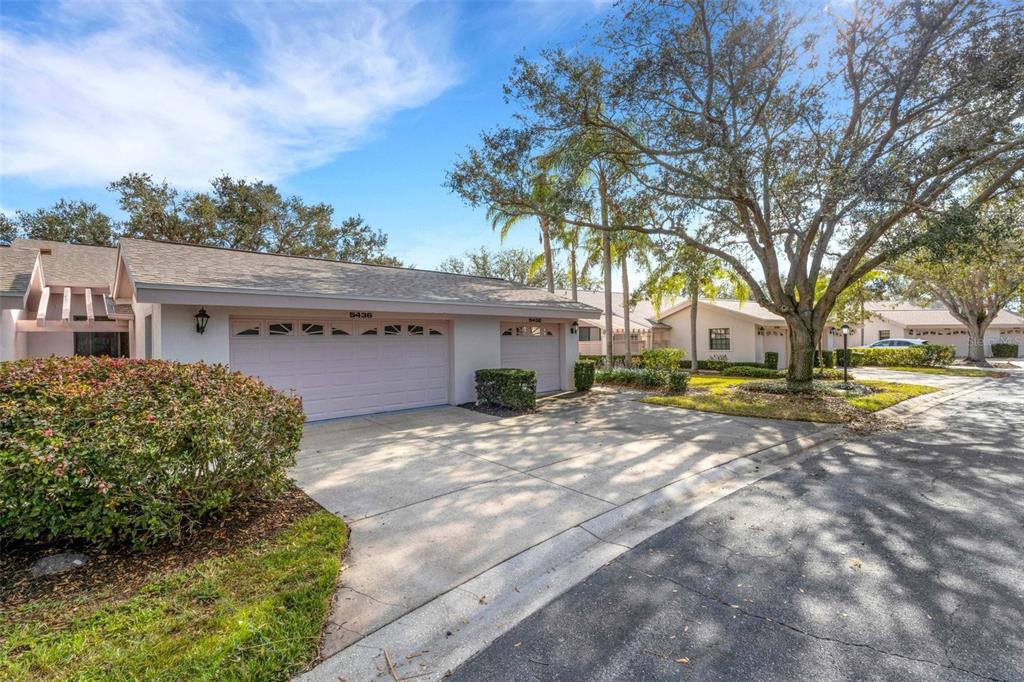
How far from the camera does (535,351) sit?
524 inches

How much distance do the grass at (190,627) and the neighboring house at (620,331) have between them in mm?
19405

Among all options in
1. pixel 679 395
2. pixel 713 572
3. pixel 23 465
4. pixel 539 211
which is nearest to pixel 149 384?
pixel 23 465

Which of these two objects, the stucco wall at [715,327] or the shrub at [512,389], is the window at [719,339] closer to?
the stucco wall at [715,327]

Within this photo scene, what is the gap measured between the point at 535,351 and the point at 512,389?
292cm

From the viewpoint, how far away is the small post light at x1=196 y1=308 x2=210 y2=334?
789 cm

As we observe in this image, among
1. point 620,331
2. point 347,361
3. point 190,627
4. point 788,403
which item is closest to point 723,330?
point 620,331

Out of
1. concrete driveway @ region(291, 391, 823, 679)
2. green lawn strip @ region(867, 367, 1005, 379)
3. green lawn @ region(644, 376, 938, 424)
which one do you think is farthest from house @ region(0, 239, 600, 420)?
green lawn strip @ region(867, 367, 1005, 379)

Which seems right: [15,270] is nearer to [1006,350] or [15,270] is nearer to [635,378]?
[635,378]

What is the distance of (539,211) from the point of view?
11.7 meters

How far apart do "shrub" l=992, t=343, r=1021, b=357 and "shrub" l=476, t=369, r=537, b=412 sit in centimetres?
4008

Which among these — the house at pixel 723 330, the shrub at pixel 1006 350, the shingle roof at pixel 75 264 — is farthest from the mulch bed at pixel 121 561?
the shrub at pixel 1006 350

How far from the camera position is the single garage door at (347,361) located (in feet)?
29.2

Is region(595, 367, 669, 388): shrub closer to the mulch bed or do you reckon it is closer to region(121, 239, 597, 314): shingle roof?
region(121, 239, 597, 314): shingle roof

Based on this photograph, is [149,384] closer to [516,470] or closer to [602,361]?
[516,470]
